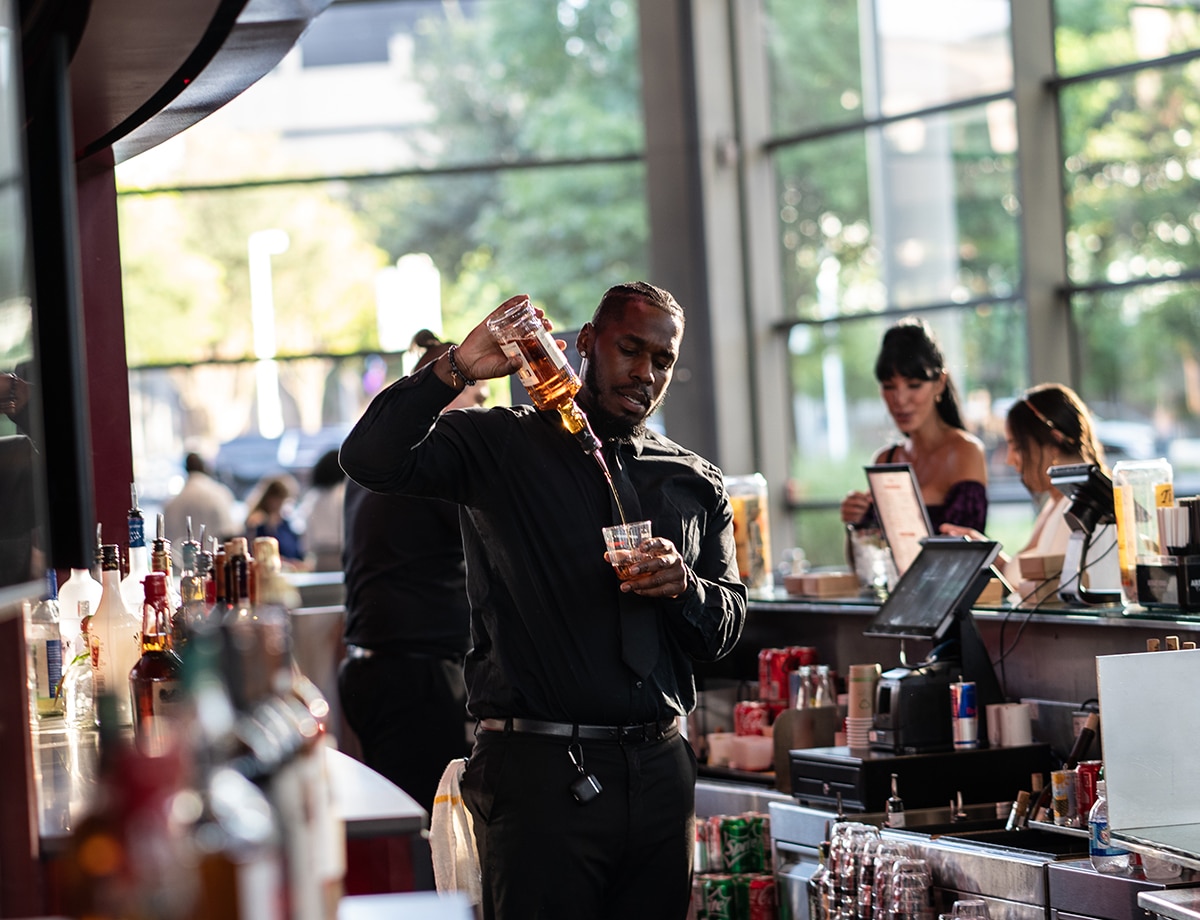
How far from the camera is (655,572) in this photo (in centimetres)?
268

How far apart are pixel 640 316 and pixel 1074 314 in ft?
17.7

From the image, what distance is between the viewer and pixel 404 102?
991cm

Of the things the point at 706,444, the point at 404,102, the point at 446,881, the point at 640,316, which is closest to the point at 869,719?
the point at 446,881

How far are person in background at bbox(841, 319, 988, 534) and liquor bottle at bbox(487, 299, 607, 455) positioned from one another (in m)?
1.86

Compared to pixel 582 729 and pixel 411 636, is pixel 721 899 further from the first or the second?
pixel 582 729

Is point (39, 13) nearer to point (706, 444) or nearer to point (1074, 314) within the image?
point (1074, 314)

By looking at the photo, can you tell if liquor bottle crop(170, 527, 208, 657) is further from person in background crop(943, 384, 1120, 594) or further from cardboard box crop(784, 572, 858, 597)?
person in background crop(943, 384, 1120, 594)

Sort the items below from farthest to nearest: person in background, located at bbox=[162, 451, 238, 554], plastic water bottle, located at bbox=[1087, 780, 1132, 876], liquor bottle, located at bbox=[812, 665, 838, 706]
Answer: person in background, located at bbox=[162, 451, 238, 554] → liquor bottle, located at bbox=[812, 665, 838, 706] → plastic water bottle, located at bbox=[1087, 780, 1132, 876]

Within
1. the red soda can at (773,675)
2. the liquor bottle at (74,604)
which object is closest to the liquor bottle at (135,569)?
the liquor bottle at (74,604)

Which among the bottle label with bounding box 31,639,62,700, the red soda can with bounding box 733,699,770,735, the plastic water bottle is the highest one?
the bottle label with bounding box 31,639,62,700

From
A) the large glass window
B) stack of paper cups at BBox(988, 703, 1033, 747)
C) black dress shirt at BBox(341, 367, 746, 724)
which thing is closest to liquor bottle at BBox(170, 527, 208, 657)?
black dress shirt at BBox(341, 367, 746, 724)

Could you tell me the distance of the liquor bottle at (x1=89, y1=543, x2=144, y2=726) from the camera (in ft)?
8.79

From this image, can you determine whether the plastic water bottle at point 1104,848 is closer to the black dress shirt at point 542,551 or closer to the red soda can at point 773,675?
the black dress shirt at point 542,551

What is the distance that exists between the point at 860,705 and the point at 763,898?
0.52m
